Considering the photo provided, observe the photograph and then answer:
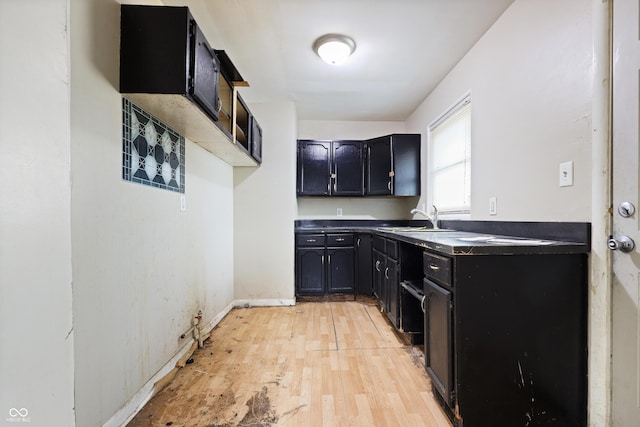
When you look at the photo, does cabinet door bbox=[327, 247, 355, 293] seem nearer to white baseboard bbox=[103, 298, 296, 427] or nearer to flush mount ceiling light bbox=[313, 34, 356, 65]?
white baseboard bbox=[103, 298, 296, 427]

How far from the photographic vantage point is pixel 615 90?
116cm

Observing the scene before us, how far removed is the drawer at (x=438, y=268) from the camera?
128cm

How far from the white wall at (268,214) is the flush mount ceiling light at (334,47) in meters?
1.19

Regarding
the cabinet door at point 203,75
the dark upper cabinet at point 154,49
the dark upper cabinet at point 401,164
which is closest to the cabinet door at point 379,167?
the dark upper cabinet at point 401,164

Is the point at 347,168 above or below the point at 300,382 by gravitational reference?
above

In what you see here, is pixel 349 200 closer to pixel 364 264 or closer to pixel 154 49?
pixel 364 264

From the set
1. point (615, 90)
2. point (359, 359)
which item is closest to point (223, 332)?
point (359, 359)

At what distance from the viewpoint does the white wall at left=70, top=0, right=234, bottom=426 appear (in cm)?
111

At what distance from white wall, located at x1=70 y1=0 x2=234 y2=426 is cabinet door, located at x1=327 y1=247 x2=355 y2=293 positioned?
1.82 metres

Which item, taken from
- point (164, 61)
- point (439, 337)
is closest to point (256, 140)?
point (164, 61)

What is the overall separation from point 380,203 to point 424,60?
1.99m

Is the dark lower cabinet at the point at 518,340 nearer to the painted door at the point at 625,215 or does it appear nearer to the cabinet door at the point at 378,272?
the painted door at the point at 625,215

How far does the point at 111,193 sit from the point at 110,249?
0.26m

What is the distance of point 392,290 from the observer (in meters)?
2.41
